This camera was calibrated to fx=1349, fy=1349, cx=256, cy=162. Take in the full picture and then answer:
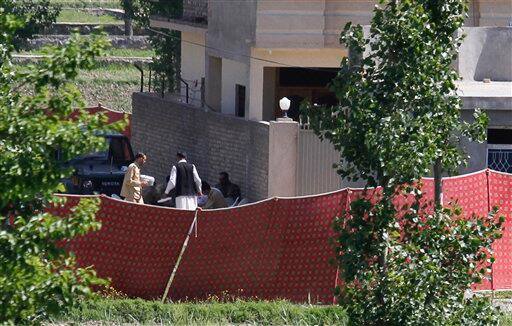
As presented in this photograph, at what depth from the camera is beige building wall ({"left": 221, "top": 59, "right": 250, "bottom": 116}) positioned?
2710cm

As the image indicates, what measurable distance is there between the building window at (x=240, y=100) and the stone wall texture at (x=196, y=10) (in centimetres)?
308

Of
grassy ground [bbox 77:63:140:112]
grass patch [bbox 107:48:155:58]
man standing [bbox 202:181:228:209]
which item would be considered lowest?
grassy ground [bbox 77:63:140:112]

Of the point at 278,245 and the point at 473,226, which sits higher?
the point at 473,226

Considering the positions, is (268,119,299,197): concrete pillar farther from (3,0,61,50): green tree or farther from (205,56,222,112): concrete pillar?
(3,0,61,50): green tree

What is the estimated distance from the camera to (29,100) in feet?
23.7

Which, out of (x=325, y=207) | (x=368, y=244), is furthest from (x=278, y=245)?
(x=368, y=244)

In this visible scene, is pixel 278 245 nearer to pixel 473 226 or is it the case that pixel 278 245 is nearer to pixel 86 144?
pixel 473 226

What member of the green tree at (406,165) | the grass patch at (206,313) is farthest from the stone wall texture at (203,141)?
the green tree at (406,165)

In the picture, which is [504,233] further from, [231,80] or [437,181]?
[231,80]

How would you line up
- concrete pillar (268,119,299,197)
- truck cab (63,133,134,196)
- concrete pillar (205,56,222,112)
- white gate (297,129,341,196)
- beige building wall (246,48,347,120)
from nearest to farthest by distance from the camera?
white gate (297,129,341,196), truck cab (63,133,134,196), concrete pillar (268,119,299,197), beige building wall (246,48,347,120), concrete pillar (205,56,222,112)

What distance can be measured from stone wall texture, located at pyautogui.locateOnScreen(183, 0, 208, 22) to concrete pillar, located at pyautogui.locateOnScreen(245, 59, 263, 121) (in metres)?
4.58

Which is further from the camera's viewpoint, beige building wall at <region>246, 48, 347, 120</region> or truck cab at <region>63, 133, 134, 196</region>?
beige building wall at <region>246, 48, 347, 120</region>

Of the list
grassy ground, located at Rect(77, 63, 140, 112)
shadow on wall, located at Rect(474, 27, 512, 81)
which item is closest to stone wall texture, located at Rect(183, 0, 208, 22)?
shadow on wall, located at Rect(474, 27, 512, 81)

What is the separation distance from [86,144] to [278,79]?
66.5ft
